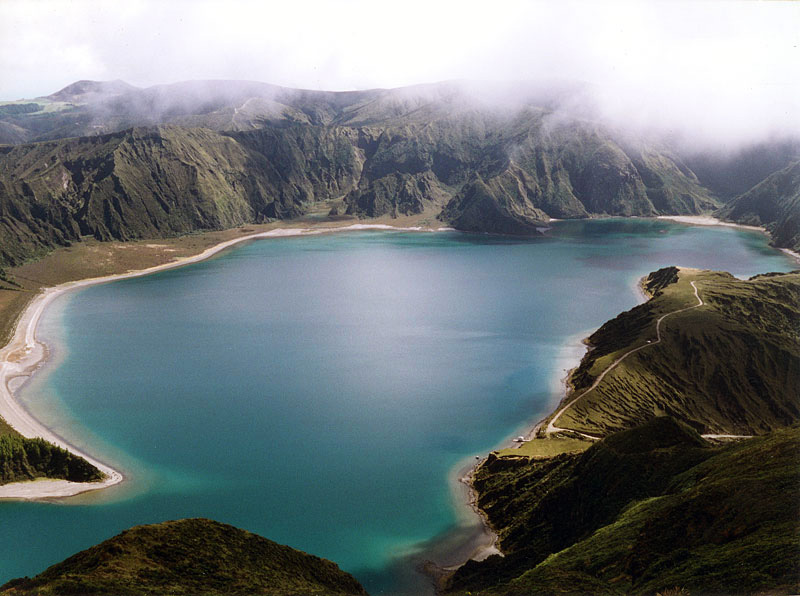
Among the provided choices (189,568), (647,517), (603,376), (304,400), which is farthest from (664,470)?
(304,400)

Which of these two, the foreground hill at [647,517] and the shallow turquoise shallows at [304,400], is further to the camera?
the shallow turquoise shallows at [304,400]

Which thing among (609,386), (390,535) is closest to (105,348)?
(390,535)

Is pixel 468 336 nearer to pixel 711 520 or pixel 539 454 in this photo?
pixel 539 454

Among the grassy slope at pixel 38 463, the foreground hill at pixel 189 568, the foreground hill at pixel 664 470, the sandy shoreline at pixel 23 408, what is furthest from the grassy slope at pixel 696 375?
the sandy shoreline at pixel 23 408

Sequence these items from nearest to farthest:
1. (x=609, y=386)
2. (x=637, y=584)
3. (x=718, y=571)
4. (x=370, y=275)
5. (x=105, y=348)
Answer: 1. (x=718, y=571)
2. (x=637, y=584)
3. (x=609, y=386)
4. (x=105, y=348)
5. (x=370, y=275)

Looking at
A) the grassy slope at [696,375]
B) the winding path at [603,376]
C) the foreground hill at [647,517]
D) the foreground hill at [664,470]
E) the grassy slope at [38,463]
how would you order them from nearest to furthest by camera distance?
the foreground hill at [647,517], the foreground hill at [664,470], the grassy slope at [38,463], the winding path at [603,376], the grassy slope at [696,375]

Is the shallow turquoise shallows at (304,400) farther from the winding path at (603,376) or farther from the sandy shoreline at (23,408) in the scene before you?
the winding path at (603,376)

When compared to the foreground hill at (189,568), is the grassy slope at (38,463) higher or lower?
lower
